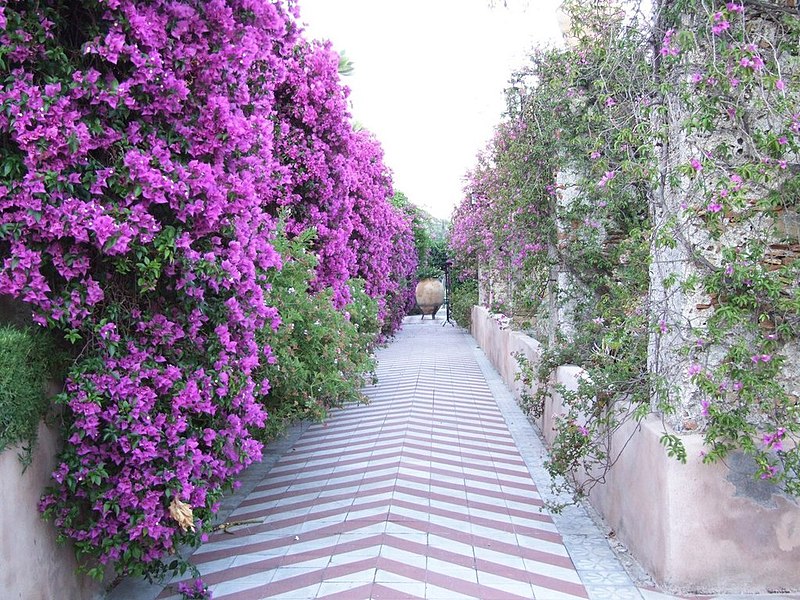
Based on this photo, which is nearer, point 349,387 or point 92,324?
point 92,324

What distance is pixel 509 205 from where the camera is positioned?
8.45 meters

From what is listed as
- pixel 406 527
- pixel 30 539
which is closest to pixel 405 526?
pixel 406 527

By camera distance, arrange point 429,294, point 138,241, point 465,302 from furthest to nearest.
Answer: point 429,294 → point 465,302 → point 138,241

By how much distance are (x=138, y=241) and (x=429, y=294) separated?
2357 centimetres

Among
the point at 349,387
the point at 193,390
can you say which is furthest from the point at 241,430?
the point at 349,387

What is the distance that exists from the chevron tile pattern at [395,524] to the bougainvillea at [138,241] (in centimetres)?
78

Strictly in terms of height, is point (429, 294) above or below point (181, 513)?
above

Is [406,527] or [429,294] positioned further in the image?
[429,294]

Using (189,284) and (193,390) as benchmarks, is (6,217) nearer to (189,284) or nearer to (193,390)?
(189,284)

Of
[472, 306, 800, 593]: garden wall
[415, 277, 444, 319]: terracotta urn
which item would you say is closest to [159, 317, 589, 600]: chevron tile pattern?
[472, 306, 800, 593]: garden wall

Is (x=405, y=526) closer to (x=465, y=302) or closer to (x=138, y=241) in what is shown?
(x=138, y=241)

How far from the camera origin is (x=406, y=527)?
4.80 metres

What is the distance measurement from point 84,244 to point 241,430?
130cm

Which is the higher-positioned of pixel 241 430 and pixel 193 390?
pixel 193 390
